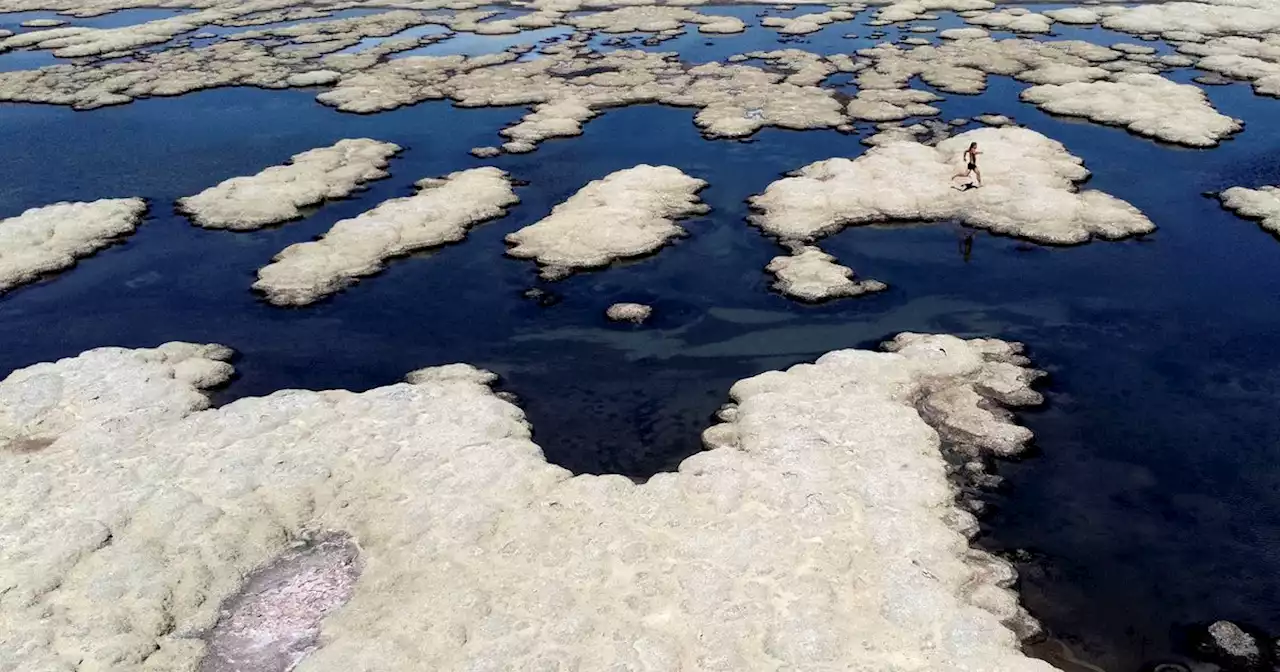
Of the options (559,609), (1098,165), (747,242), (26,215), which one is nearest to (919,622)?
(559,609)

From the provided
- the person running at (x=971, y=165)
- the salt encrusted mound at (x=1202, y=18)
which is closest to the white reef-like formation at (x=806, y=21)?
the salt encrusted mound at (x=1202, y=18)

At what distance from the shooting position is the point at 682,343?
106 feet

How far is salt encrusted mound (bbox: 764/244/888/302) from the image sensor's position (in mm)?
34500

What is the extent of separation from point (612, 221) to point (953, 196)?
16.7 metres

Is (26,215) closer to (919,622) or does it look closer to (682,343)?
(682,343)

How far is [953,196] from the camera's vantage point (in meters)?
42.1

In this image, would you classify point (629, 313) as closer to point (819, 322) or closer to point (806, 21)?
point (819, 322)

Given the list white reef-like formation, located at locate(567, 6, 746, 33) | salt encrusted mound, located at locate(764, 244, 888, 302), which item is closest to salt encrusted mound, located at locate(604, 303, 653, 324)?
salt encrusted mound, located at locate(764, 244, 888, 302)

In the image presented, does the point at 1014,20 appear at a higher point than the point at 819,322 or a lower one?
higher

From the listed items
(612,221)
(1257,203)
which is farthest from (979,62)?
(612,221)

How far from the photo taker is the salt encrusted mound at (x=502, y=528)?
60.2 feet

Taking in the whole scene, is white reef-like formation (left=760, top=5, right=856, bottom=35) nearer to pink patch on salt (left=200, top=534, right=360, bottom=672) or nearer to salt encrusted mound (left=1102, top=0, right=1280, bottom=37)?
salt encrusted mound (left=1102, top=0, right=1280, bottom=37)

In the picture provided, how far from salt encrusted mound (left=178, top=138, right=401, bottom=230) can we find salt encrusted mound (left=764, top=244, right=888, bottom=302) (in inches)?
953

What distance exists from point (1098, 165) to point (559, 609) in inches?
1595
